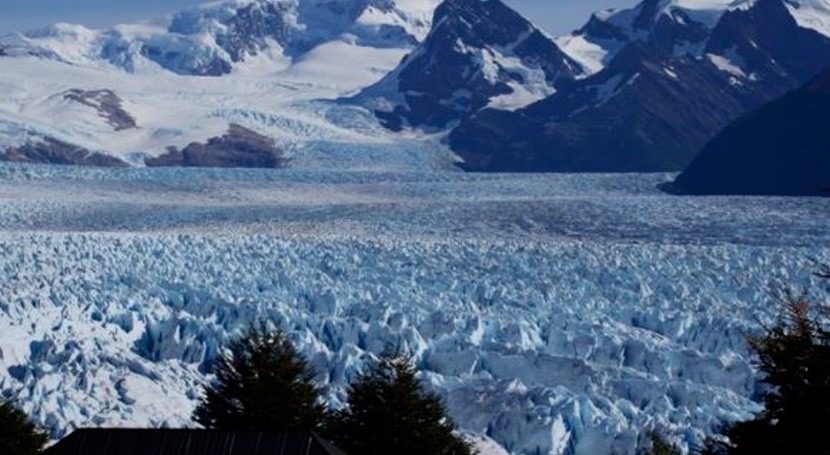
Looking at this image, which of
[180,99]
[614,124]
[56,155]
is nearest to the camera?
[56,155]

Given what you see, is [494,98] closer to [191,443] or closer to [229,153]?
[229,153]

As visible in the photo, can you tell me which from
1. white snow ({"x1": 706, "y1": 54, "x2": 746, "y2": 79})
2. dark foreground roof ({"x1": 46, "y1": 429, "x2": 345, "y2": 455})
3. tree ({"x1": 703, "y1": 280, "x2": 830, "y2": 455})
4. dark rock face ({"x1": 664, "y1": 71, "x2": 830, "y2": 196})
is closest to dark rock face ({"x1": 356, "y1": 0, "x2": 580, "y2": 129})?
white snow ({"x1": 706, "y1": 54, "x2": 746, "y2": 79})

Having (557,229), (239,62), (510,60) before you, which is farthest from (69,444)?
(239,62)

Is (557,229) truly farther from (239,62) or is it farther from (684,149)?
(239,62)

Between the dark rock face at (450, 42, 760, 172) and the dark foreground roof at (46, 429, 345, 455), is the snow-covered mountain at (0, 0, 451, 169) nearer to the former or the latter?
the dark rock face at (450, 42, 760, 172)

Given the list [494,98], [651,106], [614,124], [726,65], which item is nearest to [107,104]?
[494,98]

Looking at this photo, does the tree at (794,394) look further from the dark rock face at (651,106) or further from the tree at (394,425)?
the dark rock face at (651,106)
